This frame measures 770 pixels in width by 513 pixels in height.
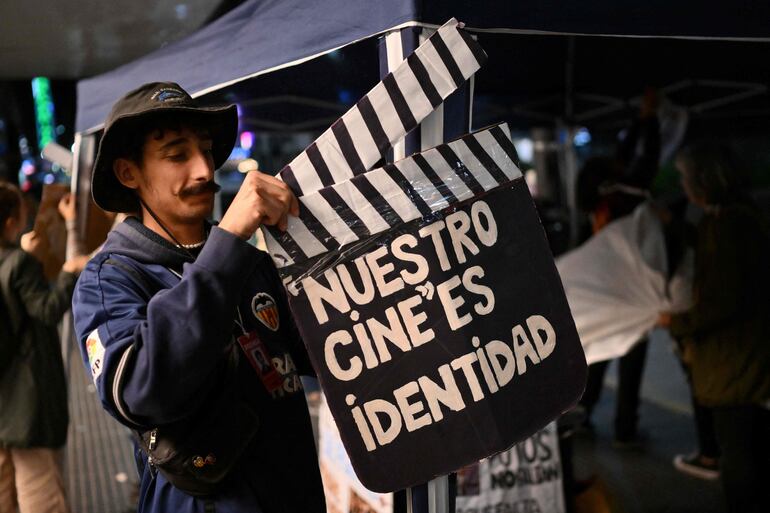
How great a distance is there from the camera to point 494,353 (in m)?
2.11

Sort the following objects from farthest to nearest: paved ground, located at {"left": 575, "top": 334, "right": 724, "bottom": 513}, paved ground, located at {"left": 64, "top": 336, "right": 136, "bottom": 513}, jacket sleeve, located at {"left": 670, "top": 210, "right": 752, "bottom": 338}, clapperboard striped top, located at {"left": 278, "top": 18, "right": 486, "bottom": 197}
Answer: paved ground, located at {"left": 64, "top": 336, "right": 136, "bottom": 513}, paved ground, located at {"left": 575, "top": 334, "right": 724, "bottom": 513}, jacket sleeve, located at {"left": 670, "top": 210, "right": 752, "bottom": 338}, clapperboard striped top, located at {"left": 278, "top": 18, "right": 486, "bottom": 197}

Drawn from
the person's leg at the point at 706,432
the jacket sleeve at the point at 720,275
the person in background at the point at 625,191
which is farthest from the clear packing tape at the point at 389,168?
the person's leg at the point at 706,432

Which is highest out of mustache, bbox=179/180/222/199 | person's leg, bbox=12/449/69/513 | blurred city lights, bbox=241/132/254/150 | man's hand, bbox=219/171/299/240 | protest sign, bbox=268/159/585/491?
blurred city lights, bbox=241/132/254/150

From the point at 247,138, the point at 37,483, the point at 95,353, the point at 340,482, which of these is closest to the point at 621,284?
the point at 340,482

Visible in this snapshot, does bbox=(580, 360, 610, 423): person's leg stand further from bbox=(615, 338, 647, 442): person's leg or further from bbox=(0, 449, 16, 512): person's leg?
bbox=(0, 449, 16, 512): person's leg

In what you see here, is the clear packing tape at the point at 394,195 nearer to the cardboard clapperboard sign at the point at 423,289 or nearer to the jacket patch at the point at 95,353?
the cardboard clapperboard sign at the point at 423,289

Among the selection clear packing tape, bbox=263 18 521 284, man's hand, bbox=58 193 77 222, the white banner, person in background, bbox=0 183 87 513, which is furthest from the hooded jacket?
clear packing tape, bbox=263 18 521 284

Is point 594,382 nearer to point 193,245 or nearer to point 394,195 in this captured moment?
point 394,195

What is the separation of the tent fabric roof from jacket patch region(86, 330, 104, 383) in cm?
107

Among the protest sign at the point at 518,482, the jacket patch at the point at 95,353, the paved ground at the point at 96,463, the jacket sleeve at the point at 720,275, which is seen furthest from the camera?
the paved ground at the point at 96,463

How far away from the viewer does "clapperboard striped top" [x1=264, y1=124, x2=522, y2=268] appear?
2023 millimetres

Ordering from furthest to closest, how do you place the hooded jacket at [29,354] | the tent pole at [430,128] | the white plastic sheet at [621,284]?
the white plastic sheet at [621,284]
the hooded jacket at [29,354]
the tent pole at [430,128]

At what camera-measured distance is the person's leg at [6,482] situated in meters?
4.09

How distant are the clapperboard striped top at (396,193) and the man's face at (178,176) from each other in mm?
Result: 177
